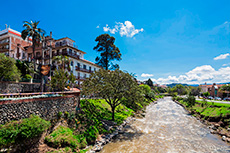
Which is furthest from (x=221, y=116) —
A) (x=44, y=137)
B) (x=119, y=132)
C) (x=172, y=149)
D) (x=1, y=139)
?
(x=1, y=139)

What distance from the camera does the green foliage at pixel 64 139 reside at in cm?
1134

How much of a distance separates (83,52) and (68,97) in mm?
29406

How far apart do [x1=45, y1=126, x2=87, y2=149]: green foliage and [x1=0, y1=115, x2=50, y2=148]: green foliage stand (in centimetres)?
194

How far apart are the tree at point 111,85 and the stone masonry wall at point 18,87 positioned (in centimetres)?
1249

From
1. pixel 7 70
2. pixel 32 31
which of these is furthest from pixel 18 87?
pixel 32 31

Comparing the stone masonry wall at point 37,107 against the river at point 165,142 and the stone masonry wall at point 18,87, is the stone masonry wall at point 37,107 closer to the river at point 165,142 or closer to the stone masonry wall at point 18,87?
the river at point 165,142

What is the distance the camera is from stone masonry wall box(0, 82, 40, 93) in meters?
19.8

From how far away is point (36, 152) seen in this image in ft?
32.8

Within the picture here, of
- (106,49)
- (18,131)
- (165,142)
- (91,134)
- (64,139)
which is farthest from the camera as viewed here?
(106,49)

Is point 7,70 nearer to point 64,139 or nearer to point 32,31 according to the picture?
point 32,31

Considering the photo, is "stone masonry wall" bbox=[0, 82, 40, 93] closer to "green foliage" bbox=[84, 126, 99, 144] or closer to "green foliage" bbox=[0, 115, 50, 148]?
"green foliage" bbox=[0, 115, 50, 148]

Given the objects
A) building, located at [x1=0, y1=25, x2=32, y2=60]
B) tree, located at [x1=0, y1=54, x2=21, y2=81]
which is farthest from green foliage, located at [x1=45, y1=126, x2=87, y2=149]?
building, located at [x1=0, y1=25, x2=32, y2=60]

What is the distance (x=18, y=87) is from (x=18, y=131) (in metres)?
16.9

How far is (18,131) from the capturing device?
29.6 feet
